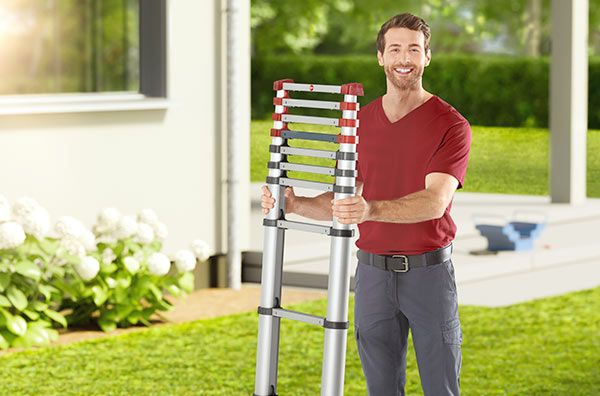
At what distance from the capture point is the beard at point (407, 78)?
14.3 feet

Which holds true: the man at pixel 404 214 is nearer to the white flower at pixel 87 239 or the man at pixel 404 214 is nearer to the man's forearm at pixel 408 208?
the man's forearm at pixel 408 208

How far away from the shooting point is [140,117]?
30.6 feet

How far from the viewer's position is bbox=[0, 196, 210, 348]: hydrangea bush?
25.5ft

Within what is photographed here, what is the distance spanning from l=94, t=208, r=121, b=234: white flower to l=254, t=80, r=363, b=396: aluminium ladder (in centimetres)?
391

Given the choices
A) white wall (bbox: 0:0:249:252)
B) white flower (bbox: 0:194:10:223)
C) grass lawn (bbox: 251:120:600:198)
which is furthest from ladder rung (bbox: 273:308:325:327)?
grass lawn (bbox: 251:120:600:198)

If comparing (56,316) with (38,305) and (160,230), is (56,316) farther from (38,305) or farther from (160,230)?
(160,230)

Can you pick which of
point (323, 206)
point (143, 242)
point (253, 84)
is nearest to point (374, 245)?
point (323, 206)

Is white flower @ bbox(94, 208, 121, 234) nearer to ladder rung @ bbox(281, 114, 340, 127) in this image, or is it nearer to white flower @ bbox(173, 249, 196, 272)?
white flower @ bbox(173, 249, 196, 272)

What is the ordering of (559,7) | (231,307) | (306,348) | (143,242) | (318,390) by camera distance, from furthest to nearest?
1. (559,7)
2. (231,307)
3. (143,242)
4. (306,348)
5. (318,390)

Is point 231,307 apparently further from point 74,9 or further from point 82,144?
point 74,9

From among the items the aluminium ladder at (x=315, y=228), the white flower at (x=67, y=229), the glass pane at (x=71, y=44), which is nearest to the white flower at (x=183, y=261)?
the white flower at (x=67, y=229)

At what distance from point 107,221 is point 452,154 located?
438 cm

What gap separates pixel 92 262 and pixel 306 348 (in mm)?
1245

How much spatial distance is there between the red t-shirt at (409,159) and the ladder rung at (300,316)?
0.27 metres
